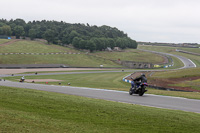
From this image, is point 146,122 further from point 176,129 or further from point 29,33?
point 29,33

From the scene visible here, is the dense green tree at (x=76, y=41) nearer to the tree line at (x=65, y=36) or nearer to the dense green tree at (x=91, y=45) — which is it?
the tree line at (x=65, y=36)

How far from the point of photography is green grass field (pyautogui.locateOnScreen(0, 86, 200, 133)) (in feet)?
29.9

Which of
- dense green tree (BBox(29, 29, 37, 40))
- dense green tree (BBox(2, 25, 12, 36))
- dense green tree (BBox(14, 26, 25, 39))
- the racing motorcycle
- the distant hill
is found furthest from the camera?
dense green tree (BBox(29, 29, 37, 40))

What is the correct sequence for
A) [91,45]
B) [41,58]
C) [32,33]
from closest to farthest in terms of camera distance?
[41,58] < [91,45] < [32,33]

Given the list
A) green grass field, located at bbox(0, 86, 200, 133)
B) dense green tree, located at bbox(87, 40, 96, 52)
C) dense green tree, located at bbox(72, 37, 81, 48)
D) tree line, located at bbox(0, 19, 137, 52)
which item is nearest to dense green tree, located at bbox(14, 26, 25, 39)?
tree line, located at bbox(0, 19, 137, 52)

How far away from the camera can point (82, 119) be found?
1059cm

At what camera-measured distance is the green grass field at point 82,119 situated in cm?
912

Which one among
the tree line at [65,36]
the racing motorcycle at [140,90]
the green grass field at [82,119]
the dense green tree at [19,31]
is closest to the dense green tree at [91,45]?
the tree line at [65,36]

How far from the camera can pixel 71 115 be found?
11.1 meters

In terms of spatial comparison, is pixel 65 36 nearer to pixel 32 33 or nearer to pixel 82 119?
pixel 32 33

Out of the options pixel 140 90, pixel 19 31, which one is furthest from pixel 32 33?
pixel 140 90

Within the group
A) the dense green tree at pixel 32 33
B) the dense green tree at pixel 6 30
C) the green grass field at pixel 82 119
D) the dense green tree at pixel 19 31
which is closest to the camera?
the green grass field at pixel 82 119

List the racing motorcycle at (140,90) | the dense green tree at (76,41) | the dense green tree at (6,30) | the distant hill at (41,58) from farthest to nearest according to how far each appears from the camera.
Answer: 1. the dense green tree at (6,30)
2. the dense green tree at (76,41)
3. the distant hill at (41,58)
4. the racing motorcycle at (140,90)

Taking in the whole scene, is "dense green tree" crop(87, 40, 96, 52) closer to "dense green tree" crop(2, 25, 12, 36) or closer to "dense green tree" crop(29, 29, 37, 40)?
"dense green tree" crop(29, 29, 37, 40)
